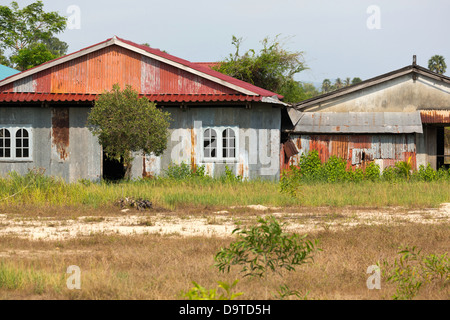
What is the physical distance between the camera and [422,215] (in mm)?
14992

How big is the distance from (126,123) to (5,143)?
19.8 feet

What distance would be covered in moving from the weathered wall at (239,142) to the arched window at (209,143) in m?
0.19

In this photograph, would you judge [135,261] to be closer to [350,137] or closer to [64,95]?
[64,95]

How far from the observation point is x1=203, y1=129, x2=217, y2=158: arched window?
22.2 metres

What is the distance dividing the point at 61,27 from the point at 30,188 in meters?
34.4

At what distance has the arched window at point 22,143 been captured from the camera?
22.4 meters

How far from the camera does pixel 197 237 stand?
1165 centimetres

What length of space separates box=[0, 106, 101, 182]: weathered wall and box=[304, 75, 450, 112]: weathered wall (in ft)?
31.0

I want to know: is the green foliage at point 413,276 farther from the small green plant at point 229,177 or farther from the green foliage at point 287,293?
the small green plant at point 229,177

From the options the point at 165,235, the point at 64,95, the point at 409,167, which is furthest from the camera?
the point at 409,167

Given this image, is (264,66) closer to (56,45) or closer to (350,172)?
(350,172)

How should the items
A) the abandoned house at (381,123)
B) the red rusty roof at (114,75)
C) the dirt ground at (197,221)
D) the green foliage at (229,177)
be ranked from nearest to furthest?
the dirt ground at (197,221), the green foliage at (229,177), the red rusty roof at (114,75), the abandoned house at (381,123)

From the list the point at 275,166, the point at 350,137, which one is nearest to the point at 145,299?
the point at 275,166

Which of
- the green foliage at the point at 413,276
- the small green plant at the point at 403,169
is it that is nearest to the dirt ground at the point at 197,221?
the green foliage at the point at 413,276
